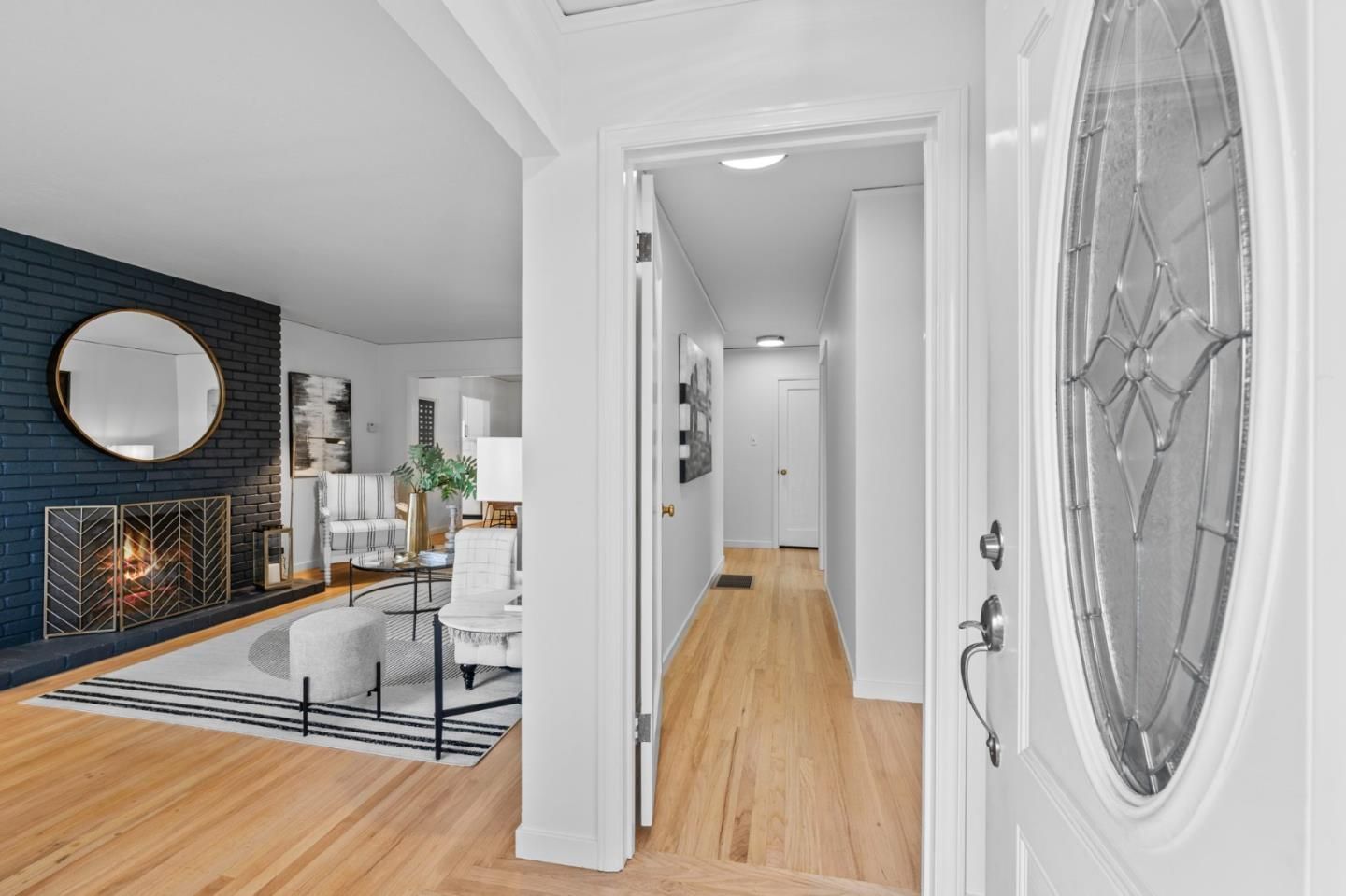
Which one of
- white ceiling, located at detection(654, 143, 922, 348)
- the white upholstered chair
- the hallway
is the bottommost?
the hallway

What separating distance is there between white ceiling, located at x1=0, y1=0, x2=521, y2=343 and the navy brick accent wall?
0.72 feet

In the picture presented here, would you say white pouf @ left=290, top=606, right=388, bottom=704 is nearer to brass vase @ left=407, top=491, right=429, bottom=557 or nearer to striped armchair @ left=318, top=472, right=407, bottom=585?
brass vase @ left=407, top=491, right=429, bottom=557

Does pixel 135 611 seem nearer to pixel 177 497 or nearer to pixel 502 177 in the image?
pixel 177 497

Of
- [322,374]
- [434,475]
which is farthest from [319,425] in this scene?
[434,475]

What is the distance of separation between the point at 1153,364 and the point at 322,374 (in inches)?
276

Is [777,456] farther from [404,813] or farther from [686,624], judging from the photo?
[404,813]

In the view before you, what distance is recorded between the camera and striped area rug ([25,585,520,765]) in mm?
2697

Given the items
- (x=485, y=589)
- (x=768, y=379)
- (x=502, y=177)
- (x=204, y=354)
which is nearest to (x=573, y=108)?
(x=502, y=177)

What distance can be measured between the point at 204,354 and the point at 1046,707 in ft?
19.0

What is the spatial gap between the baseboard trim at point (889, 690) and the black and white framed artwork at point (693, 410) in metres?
1.51

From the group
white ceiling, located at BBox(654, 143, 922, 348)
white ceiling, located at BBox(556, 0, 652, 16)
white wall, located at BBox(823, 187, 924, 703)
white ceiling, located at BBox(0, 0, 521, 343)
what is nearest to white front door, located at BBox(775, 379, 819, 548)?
white ceiling, located at BBox(654, 143, 922, 348)

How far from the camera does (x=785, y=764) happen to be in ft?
8.02

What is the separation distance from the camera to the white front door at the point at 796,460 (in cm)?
736

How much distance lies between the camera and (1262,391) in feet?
1.35
